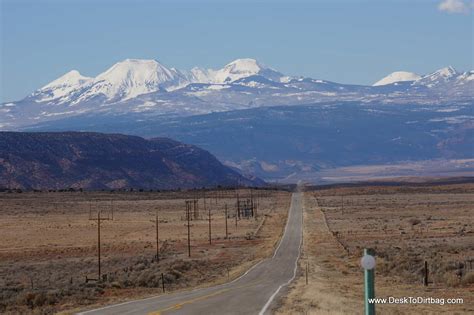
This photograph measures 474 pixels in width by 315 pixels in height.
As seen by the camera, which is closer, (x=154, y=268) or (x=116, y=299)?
(x=116, y=299)

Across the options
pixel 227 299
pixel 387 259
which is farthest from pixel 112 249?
pixel 227 299

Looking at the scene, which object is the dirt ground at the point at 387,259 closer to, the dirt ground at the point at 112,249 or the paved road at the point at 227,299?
the paved road at the point at 227,299

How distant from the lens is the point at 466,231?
76375mm

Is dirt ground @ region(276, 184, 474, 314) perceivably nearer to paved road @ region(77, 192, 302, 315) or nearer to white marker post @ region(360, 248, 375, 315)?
paved road @ region(77, 192, 302, 315)

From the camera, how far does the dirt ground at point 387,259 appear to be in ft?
95.7

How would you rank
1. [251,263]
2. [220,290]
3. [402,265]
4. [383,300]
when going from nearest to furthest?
[383,300], [220,290], [402,265], [251,263]

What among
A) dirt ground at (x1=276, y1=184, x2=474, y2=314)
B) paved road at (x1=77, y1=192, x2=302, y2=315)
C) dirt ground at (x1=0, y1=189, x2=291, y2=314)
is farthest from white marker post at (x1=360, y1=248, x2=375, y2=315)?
dirt ground at (x1=0, y1=189, x2=291, y2=314)

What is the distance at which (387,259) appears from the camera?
4634 cm

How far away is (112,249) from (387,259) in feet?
99.1

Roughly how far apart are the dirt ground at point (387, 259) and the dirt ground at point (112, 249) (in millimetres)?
4607

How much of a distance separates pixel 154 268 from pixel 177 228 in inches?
1863

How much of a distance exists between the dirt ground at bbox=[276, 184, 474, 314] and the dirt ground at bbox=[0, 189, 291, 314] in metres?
4.61

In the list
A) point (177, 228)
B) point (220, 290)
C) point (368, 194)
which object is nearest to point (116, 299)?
point (220, 290)

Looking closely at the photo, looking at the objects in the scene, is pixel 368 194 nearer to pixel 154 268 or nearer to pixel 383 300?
pixel 154 268
